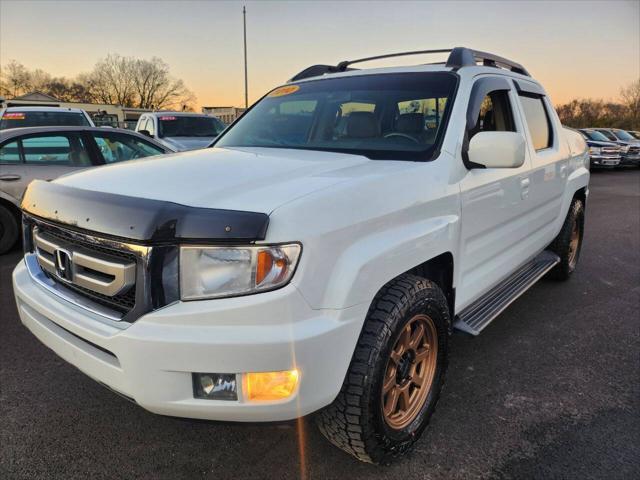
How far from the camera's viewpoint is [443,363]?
8.27 ft

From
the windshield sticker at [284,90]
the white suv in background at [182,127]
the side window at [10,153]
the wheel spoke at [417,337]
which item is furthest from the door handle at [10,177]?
the wheel spoke at [417,337]

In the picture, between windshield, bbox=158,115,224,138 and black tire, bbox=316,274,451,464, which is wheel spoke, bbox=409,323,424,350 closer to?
black tire, bbox=316,274,451,464

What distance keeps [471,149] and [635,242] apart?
18.9 ft

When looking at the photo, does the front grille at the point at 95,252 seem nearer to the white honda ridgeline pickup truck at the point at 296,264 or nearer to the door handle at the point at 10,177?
the white honda ridgeline pickup truck at the point at 296,264

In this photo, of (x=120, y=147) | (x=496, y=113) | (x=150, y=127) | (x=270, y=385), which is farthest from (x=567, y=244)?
(x=150, y=127)

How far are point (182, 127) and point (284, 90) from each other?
882 centimetres

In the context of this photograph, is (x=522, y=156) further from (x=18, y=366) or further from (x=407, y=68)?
(x=18, y=366)

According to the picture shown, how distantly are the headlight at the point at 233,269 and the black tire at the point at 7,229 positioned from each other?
17.2ft

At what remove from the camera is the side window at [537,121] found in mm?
3684

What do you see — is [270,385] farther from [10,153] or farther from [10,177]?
[10,153]

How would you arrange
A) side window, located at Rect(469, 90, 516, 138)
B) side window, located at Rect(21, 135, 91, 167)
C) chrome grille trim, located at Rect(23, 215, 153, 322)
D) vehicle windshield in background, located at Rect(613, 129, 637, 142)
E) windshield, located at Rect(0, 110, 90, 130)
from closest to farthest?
1. chrome grille trim, located at Rect(23, 215, 153, 322)
2. side window, located at Rect(469, 90, 516, 138)
3. side window, located at Rect(21, 135, 91, 167)
4. windshield, located at Rect(0, 110, 90, 130)
5. vehicle windshield in background, located at Rect(613, 129, 637, 142)

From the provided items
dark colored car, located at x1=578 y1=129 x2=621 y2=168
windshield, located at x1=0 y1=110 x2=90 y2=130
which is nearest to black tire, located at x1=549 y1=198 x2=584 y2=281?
windshield, located at x1=0 y1=110 x2=90 y2=130

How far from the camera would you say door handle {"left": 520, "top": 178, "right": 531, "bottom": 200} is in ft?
10.7

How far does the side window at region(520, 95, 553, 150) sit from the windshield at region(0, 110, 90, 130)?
27.9 feet
